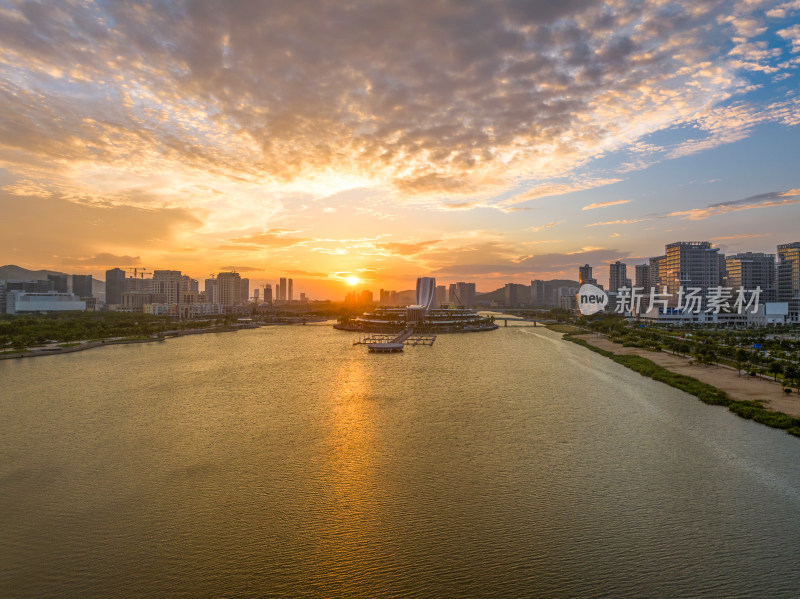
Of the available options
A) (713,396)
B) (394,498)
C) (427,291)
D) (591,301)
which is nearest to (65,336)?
(394,498)

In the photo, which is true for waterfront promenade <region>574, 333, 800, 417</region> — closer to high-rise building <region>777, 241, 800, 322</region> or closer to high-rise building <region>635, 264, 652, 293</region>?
high-rise building <region>777, 241, 800, 322</region>

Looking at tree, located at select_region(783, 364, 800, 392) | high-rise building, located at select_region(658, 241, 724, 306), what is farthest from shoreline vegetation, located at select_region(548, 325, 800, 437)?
high-rise building, located at select_region(658, 241, 724, 306)

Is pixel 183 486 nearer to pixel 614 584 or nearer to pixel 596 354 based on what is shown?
pixel 614 584

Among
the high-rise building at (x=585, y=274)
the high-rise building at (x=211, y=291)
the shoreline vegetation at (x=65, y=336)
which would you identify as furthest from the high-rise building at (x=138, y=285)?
the high-rise building at (x=585, y=274)

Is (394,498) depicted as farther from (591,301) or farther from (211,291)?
(211,291)

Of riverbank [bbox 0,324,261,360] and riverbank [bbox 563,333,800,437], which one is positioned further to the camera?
riverbank [bbox 0,324,261,360]
